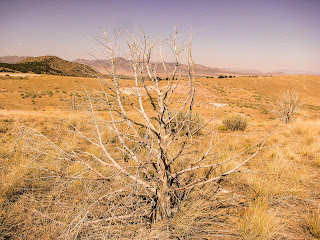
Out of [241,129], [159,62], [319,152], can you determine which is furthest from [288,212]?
[241,129]

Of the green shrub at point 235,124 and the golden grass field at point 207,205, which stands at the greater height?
the golden grass field at point 207,205

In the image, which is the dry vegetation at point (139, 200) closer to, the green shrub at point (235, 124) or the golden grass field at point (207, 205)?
the golden grass field at point (207, 205)

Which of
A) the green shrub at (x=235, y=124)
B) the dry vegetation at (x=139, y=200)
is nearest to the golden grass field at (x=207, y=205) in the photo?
the dry vegetation at (x=139, y=200)

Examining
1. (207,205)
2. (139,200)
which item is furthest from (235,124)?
(139,200)

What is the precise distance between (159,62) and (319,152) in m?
5.36

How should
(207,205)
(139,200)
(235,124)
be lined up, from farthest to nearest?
1. (235,124)
2. (207,205)
3. (139,200)

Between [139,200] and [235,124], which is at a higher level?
[139,200]

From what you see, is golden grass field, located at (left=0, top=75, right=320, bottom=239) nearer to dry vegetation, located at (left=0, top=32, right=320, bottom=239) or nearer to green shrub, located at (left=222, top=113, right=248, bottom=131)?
dry vegetation, located at (left=0, top=32, right=320, bottom=239)

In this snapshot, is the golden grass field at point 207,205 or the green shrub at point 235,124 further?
the green shrub at point 235,124

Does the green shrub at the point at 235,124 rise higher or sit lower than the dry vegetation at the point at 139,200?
lower

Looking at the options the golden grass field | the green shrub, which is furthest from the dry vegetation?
the green shrub

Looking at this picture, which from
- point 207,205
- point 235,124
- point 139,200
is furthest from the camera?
point 235,124

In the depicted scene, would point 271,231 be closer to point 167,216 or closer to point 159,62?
point 167,216

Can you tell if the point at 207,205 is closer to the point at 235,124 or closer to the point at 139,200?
the point at 139,200
